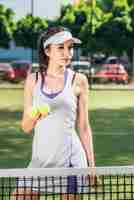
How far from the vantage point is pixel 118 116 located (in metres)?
18.6

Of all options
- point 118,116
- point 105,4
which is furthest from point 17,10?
point 118,116

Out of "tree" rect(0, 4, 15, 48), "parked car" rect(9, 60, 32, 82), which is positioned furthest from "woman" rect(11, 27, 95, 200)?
"tree" rect(0, 4, 15, 48)

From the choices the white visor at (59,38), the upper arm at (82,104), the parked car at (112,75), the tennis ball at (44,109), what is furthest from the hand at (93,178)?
the parked car at (112,75)

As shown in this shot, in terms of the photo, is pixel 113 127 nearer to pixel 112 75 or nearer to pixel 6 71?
pixel 112 75

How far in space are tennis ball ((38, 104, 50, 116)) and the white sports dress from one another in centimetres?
3

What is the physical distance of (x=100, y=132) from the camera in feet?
47.5

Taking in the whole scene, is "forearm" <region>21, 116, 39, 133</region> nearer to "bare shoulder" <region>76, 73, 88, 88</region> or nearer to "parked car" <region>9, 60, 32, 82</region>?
"bare shoulder" <region>76, 73, 88, 88</region>

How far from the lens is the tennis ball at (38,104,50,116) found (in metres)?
3.90

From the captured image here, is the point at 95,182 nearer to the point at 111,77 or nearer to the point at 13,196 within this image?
the point at 13,196

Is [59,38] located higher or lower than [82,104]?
higher

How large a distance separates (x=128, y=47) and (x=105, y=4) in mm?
6234

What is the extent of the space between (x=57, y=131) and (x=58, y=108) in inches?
5.3

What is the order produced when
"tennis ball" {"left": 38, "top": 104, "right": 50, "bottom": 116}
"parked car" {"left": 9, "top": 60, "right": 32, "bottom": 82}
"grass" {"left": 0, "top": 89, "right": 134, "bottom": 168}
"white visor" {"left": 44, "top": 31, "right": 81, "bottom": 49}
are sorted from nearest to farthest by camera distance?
1. "tennis ball" {"left": 38, "top": 104, "right": 50, "bottom": 116}
2. "white visor" {"left": 44, "top": 31, "right": 81, "bottom": 49}
3. "grass" {"left": 0, "top": 89, "right": 134, "bottom": 168}
4. "parked car" {"left": 9, "top": 60, "right": 32, "bottom": 82}

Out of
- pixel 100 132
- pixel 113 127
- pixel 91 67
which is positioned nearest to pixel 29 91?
pixel 100 132
